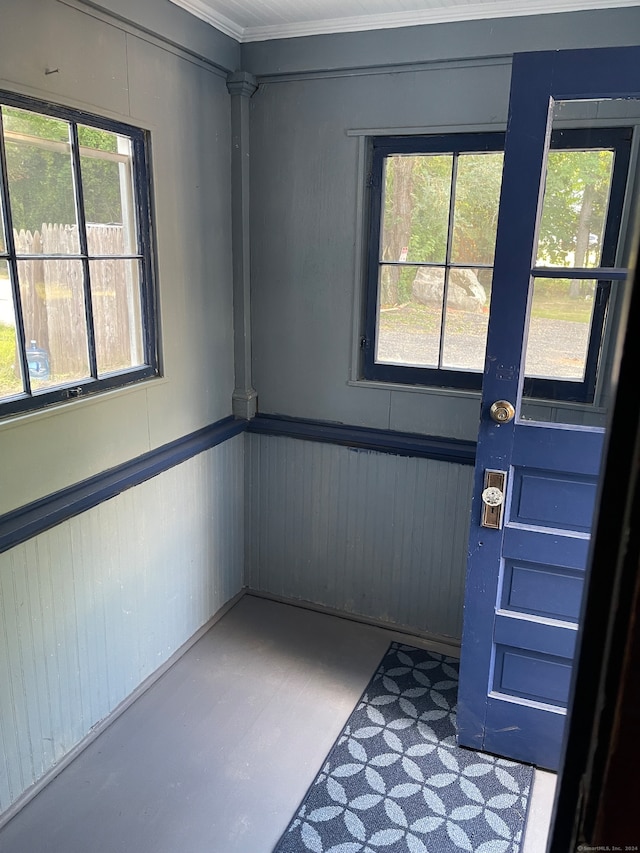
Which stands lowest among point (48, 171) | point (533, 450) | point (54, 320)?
point (533, 450)

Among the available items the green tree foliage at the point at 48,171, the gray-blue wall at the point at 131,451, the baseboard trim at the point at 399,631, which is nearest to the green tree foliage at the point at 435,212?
the gray-blue wall at the point at 131,451

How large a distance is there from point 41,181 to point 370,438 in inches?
63.5

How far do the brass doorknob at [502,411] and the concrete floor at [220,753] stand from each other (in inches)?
49.3

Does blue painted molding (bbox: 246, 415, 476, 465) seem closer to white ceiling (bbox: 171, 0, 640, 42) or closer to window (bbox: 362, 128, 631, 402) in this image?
window (bbox: 362, 128, 631, 402)

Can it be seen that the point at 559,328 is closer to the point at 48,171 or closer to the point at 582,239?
the point at 582,239

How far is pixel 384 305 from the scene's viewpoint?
274cm

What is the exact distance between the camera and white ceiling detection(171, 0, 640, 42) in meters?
2.23

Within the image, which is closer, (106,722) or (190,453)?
(106,722)

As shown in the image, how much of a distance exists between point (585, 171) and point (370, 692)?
6.85 feet

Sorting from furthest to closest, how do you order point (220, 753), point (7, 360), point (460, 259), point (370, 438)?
point (370, 438), point (460, 259), point (220, 753), point (7, 360)

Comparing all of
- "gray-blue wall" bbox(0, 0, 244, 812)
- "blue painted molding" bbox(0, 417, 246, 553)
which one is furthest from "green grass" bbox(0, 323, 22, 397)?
"blue painted molding" bbox(0, 417, 246, 553)

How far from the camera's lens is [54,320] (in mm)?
2018

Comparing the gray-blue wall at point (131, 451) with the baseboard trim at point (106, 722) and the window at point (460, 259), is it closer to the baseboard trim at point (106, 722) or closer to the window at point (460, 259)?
the baseboard trim at point (106, 722)

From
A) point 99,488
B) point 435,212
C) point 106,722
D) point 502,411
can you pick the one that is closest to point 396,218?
point 435,212
